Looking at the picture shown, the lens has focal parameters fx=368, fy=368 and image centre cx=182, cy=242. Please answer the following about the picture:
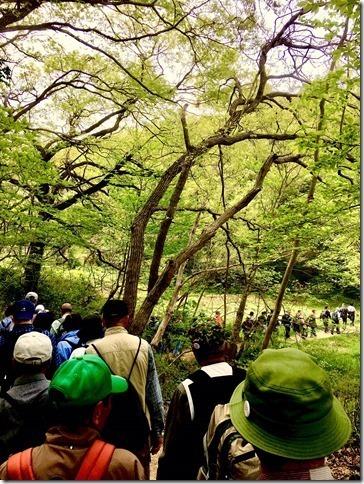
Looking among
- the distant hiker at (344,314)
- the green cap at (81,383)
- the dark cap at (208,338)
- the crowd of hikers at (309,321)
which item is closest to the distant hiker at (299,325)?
the crowd of hikers at (309,321)

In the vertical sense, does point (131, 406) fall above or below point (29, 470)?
below

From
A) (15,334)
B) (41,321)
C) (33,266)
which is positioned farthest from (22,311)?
(33,266)

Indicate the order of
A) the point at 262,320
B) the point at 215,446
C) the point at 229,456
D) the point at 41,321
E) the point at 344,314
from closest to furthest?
the point at 229,456 → the point at 215,446 → the point at 41,321 → the point at 262,320 → the point at 344,314

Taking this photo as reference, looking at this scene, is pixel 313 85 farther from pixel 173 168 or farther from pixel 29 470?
pixel 29 470

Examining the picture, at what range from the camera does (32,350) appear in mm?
2193

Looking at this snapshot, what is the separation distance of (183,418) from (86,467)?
0.90m

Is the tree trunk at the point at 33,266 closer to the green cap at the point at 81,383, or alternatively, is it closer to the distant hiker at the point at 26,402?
the distant hiker at the point at 26,402

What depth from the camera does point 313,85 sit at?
5.14 metres

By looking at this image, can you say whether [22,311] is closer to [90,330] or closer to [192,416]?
[90,330]

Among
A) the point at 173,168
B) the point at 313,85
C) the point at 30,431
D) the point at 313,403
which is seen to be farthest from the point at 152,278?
the point at 313,403

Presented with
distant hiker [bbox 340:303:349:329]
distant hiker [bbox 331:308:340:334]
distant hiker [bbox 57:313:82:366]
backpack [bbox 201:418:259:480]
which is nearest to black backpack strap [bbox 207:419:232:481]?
backpack [bbox 201:418:259:480]

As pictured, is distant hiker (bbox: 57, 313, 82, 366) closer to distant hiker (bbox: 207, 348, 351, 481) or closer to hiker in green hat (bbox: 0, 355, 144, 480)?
hiker in green hat (bbox: 0, 355, 144, 480)

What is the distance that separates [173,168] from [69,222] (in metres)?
5.97

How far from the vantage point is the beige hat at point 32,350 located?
Result: 218 centimetres
